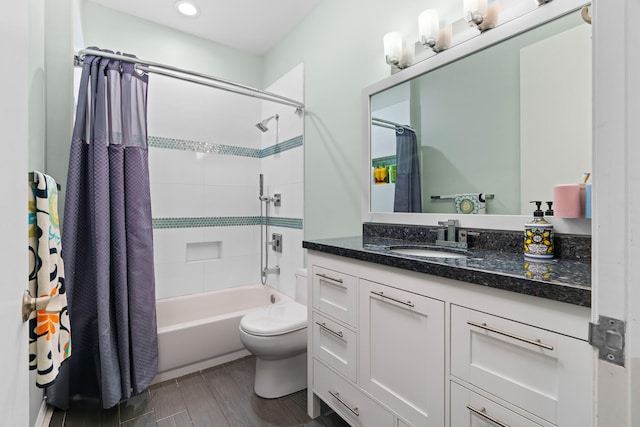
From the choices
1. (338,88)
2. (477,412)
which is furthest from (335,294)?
(338,88)

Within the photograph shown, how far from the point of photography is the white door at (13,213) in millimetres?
513

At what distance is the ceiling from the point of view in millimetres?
2252

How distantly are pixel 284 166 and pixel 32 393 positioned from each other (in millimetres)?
2073

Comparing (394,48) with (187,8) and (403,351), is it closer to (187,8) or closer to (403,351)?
(403,351)

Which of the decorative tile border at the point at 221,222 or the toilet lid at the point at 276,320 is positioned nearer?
the toilet lid at the point at 276,320

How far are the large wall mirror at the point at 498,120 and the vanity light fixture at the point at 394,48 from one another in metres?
0.07

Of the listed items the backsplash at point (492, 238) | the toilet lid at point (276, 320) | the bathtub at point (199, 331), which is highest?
the backsplash at point (492, 238)

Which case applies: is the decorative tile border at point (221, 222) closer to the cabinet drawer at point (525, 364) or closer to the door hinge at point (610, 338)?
the cabinet drawer at point (525, 364)

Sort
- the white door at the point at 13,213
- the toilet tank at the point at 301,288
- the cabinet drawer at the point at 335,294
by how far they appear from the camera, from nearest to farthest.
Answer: the white door at the point at 13,213, the cabinet drawer at the point at 335,294, the toilet tank at the point at 301,288

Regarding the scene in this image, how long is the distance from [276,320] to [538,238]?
140 centimetres

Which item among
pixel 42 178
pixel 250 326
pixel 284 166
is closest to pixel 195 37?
pixel 284 166

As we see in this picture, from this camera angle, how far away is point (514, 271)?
84 cm

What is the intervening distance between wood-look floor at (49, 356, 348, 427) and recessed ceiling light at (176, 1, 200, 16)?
2.72 metres

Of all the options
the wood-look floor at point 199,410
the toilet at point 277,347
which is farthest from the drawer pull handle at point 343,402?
the toilet at point 277,347
